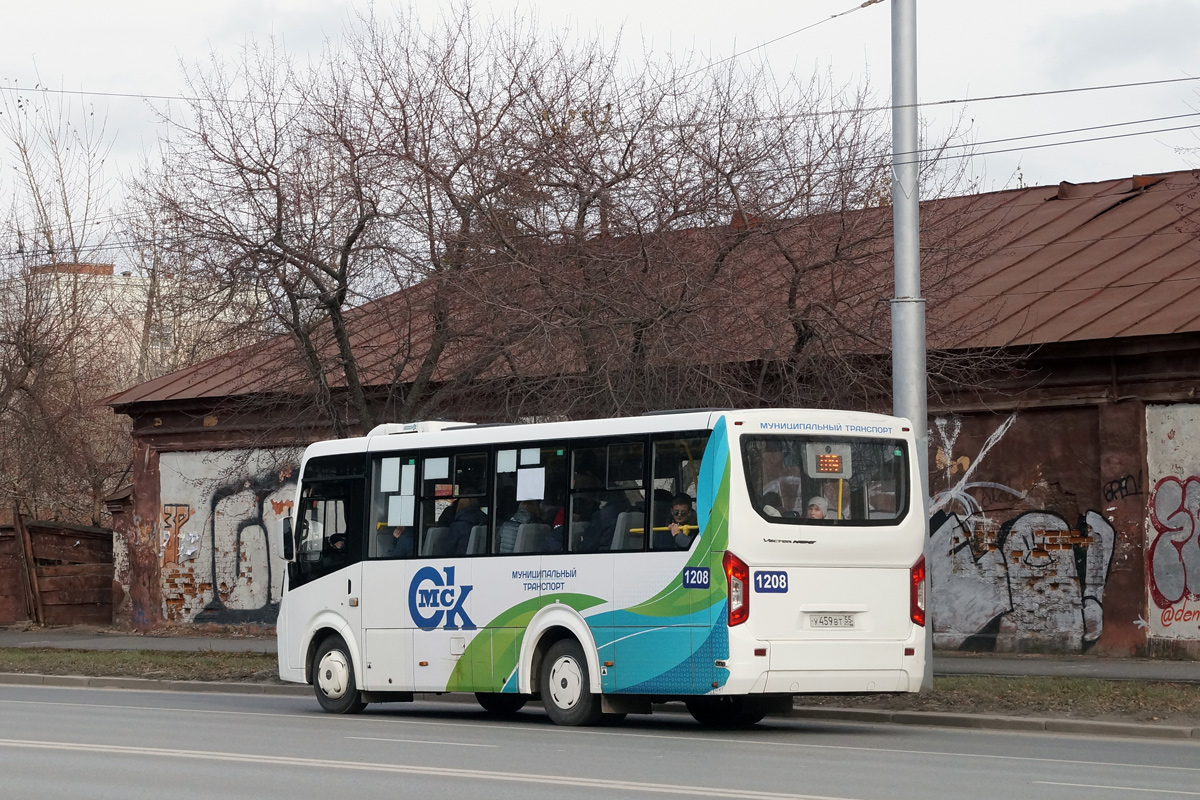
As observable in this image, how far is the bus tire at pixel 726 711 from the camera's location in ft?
46.0

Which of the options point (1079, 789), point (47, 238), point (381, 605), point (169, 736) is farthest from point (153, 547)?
point (1079, 789)

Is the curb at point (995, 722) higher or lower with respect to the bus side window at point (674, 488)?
lower

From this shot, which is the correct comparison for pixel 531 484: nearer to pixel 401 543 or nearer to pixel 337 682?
pixel 401 543

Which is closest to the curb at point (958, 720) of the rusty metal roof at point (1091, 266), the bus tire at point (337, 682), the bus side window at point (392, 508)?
the bus tire at point (337, 682)

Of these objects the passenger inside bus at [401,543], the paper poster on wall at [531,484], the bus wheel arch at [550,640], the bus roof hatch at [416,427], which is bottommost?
the bus wheel arch at [550,640]

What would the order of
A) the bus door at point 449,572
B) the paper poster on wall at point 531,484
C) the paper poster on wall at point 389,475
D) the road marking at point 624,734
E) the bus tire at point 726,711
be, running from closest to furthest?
the road marking at point 624,734, the paper poster on wall at point 531,484, the bus tire at point 726,711, the bus door at point 449,572, the paper poster on wall at point 389,475

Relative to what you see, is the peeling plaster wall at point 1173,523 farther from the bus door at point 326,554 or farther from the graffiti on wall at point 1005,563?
the bus door at point 326,554

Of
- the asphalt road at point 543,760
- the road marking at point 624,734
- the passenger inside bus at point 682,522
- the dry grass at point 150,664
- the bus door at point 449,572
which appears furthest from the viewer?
the dry grass at point 150,664

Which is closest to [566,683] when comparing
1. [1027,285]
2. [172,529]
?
[1027,285]

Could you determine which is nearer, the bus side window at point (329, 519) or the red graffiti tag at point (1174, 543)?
the bus side window at point (329, 519)

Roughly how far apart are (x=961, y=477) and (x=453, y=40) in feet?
29.1

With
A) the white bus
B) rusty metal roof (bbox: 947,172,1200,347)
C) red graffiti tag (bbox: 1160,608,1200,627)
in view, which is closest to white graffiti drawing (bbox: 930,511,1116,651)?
red graffiti tag (bbox: 1160,608,1200,627)

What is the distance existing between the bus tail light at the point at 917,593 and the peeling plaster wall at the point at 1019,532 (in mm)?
7352

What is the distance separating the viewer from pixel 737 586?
488 inches
